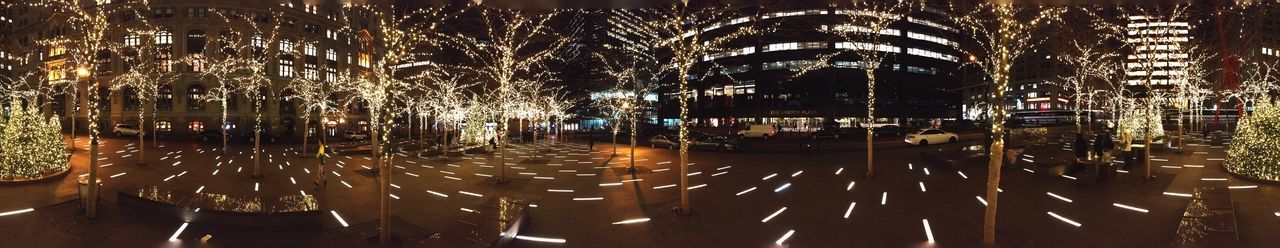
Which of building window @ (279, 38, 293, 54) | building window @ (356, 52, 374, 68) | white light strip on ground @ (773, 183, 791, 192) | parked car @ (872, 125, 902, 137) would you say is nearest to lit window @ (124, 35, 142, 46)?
building window @ (279, 38, 293, 54)

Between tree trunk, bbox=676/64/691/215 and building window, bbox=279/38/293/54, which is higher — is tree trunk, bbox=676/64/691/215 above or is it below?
below

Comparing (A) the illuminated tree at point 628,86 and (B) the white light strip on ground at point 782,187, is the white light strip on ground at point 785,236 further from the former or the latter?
(A) the illuminated tree at point 628,86

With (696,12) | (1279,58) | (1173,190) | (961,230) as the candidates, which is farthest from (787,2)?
(1279,58)

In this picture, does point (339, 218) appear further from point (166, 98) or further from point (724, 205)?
point (166, 98)

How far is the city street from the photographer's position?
861 cm

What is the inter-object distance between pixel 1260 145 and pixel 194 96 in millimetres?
79258

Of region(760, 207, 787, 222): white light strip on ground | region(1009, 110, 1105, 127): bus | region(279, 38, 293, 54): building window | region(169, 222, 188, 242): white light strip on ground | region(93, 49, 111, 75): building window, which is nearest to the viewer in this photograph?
region(169, 222, 188, 242): white light strip on ground

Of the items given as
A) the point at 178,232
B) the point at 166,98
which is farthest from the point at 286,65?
the point at 178,232

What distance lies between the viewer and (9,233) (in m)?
8.91

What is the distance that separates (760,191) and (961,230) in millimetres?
5336

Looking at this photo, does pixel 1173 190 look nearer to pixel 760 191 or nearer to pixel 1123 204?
pixel 1123 204

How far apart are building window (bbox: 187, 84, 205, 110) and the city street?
48.6 meters

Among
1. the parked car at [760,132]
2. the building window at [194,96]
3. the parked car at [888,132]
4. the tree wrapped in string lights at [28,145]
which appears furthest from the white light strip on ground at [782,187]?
the building window at [194,96]

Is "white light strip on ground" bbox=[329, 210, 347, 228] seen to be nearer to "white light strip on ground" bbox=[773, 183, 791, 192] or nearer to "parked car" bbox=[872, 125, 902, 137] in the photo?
"white light strip on ground" bbox=[773, 183, 791, 192]
